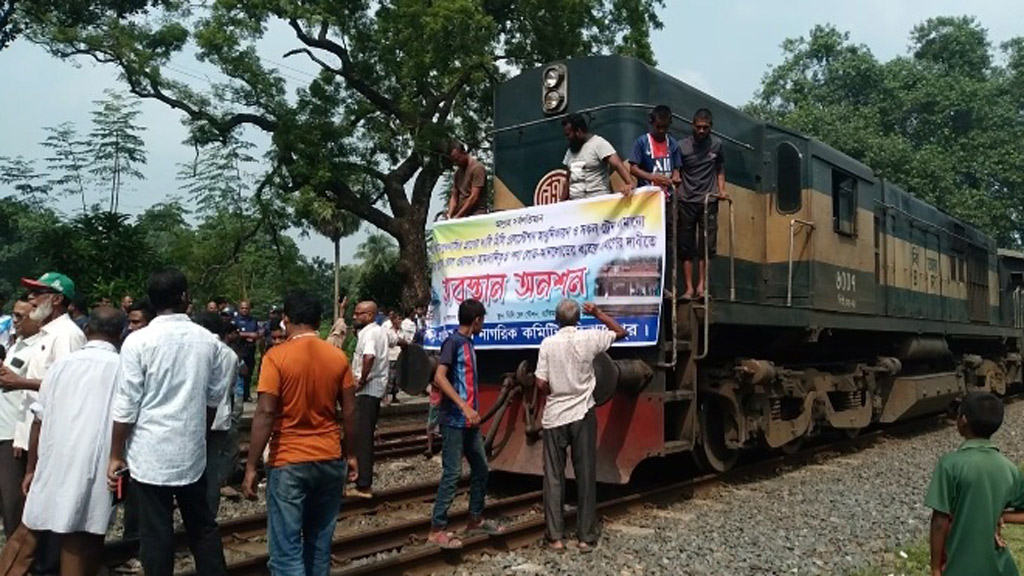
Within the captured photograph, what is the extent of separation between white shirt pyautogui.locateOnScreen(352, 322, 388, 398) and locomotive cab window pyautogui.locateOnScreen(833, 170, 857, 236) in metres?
4.90

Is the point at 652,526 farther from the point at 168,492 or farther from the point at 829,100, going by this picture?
the point at 829,100

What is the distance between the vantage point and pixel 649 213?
6523mm

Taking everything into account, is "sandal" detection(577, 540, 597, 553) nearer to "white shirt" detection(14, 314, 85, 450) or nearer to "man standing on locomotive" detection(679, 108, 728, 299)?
"man standing on locomotive" detection(679, 108, 728, 299)

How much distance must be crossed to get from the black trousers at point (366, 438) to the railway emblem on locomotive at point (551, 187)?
2.42 m

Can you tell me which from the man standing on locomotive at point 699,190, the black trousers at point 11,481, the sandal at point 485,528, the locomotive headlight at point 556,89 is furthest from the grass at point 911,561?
the black trousers at point 11,481

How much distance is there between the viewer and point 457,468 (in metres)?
5.87

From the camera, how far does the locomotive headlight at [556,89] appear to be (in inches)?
305

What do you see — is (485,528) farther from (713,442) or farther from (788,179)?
(788,179)

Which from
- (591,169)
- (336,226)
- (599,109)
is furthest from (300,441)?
(336,226)

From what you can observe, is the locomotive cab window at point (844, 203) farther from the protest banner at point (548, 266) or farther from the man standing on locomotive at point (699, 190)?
the protest banner at point (548, 266)

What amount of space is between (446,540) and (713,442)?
346 cm

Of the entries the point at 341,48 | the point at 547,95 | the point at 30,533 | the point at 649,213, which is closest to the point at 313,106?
the point at 341,48

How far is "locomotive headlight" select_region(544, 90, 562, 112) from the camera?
7758mm

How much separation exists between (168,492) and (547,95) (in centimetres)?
504
